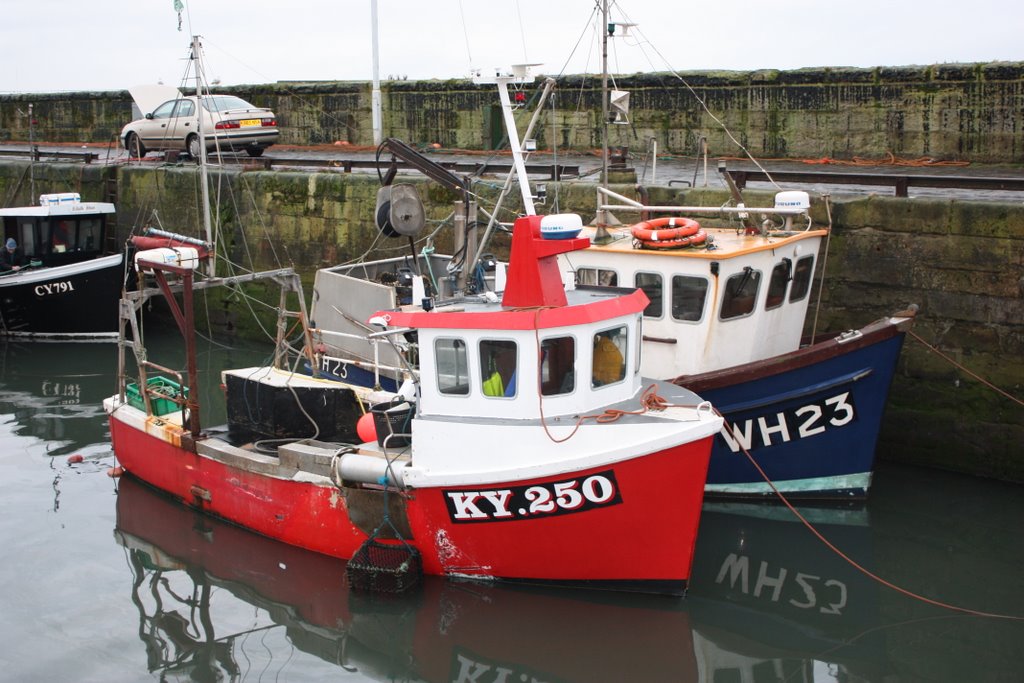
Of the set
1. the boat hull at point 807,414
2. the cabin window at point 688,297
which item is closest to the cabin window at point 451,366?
the boat hull at point 807,414

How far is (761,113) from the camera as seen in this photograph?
1639cm

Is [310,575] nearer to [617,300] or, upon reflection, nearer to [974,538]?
[617,300]

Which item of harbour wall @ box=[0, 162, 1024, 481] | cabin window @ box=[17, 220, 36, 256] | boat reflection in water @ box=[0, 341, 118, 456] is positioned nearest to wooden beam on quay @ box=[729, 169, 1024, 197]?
harbour wall @ box=[0, 162, 1024, 481]

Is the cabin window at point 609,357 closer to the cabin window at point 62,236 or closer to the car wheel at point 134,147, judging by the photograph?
the cabin window at point 62,236

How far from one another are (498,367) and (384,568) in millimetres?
1850

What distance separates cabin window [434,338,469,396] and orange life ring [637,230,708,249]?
2.78 metres

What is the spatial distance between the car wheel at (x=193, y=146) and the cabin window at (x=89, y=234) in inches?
83.6

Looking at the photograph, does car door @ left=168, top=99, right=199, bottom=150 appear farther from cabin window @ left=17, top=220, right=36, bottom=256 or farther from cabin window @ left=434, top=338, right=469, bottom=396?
cabin window @ left=434, top=338, right=469, bottom=396

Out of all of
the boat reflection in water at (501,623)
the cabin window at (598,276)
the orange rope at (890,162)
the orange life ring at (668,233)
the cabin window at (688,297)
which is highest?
the orange rope at (890,162)

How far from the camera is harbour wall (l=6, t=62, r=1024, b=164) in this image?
1453 centimetres

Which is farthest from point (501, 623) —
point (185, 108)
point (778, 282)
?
point (185, 108)

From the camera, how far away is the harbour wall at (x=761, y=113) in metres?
14.5

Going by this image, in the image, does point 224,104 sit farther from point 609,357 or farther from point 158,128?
point 609,357

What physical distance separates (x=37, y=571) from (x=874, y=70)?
1243 centimetres
